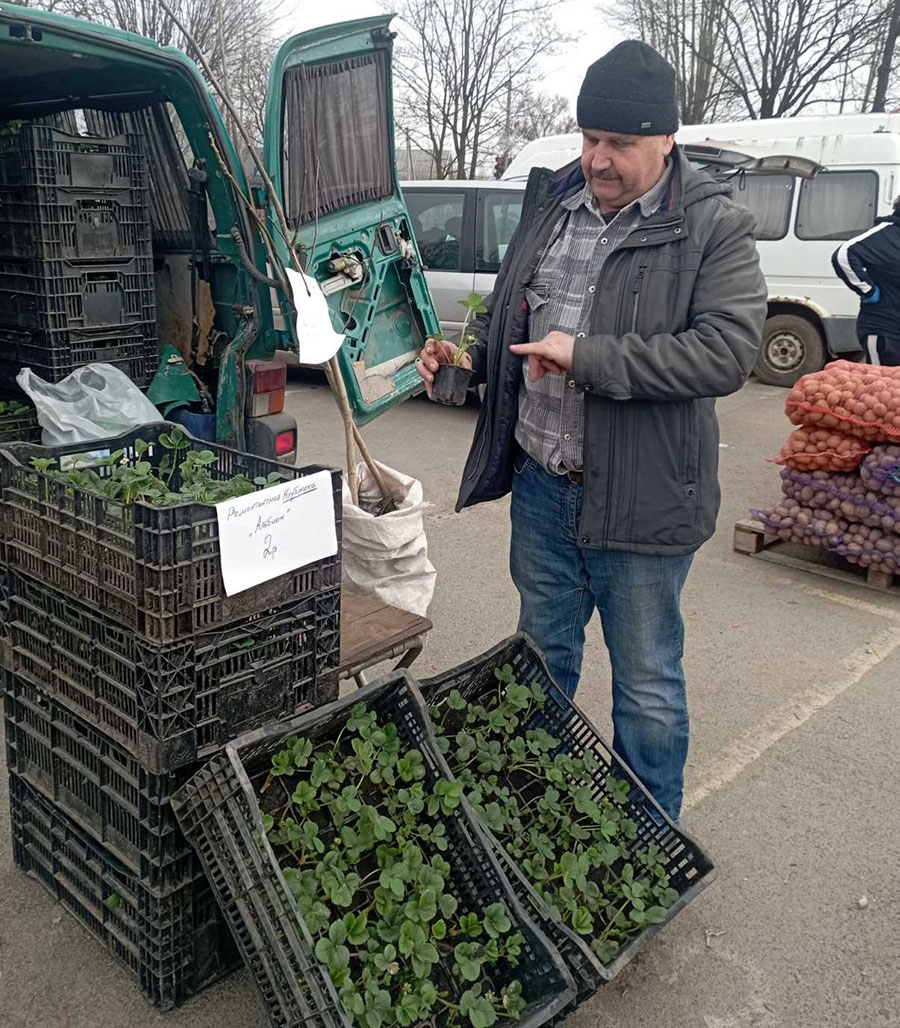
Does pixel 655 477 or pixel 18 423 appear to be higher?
pixel 655 477

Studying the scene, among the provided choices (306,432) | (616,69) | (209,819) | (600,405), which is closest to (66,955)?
(209,819)

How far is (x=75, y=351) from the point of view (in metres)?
3.84

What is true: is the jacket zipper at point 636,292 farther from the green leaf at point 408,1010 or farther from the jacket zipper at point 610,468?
the green leaf at point 408,1010

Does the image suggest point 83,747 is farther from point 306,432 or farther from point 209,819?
point 306,432

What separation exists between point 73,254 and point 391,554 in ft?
5.56

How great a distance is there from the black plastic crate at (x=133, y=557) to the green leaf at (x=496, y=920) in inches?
29.0

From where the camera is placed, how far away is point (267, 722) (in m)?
2.17

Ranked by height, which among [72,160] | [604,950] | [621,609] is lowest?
[604,950]

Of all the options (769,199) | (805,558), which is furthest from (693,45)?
(805,558)

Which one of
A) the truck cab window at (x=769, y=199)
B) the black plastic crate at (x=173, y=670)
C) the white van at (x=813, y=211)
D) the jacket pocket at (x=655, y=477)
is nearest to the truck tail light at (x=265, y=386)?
the black plastic crate at (x=173, y=670)

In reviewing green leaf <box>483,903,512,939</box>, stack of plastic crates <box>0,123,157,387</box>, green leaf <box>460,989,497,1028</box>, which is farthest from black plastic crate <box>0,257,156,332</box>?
green leaf <box>460,989,497,1028</box>

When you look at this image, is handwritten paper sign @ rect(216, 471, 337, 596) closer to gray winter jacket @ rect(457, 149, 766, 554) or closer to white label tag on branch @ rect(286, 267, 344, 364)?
gray winter jacket @ rect(457, 149, 766, 554)

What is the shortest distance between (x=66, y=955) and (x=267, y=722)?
2.86ft

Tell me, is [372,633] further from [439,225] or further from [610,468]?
[439,225]
